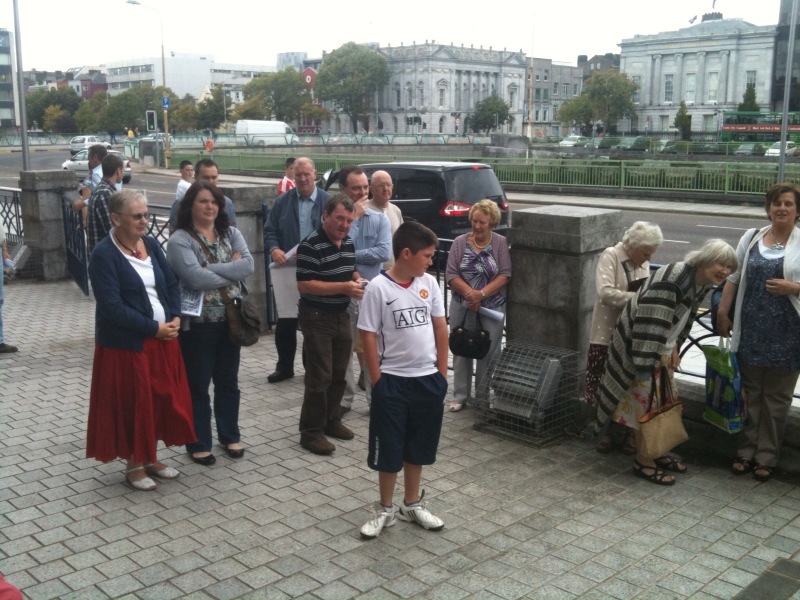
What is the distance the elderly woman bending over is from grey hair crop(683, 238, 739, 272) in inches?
13.8

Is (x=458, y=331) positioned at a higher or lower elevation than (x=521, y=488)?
higher

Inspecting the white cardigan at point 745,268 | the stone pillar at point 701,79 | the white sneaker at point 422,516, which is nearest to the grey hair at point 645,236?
the white cardigan at point 745,268

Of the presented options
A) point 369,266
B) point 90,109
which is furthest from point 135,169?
point 90,109

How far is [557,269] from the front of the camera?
6500 mm

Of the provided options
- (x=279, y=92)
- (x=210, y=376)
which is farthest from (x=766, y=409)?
(x=279, y=92)

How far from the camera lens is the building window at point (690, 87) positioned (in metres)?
102

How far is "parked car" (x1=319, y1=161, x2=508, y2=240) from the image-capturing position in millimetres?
14922

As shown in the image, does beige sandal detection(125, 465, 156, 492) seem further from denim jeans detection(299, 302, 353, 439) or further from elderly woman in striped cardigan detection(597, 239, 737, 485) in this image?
elderly woman in striped cardigan detection(597, 239, 737, 485)

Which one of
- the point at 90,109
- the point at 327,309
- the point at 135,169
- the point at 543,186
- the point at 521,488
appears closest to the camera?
the point at 521,488

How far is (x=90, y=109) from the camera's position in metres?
107

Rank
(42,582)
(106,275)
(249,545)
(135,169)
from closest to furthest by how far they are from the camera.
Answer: (42,582)
(249,545)
(106,275)
(135,169)

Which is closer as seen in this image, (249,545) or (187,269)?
(249,545)

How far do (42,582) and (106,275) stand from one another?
1796mm

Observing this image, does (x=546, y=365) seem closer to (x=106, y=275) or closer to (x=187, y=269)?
(x=187, y=269)
